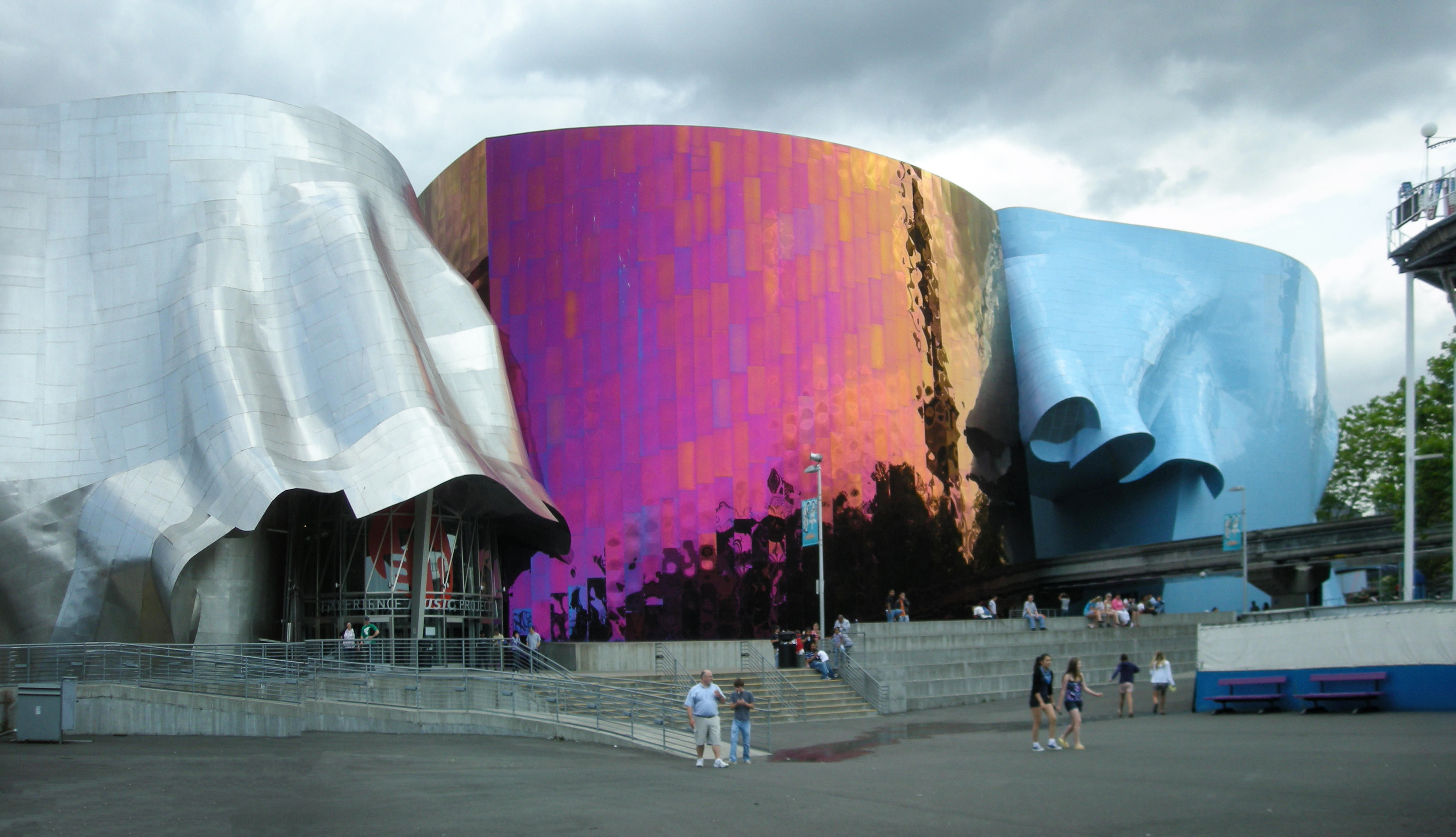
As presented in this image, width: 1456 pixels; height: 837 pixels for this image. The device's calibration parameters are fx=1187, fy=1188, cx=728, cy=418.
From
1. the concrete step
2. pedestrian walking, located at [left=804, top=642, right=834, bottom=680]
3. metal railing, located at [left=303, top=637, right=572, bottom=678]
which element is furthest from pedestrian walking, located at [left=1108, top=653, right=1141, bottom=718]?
metal railing, located at [left=303, top=637, right=572, bottom=678]

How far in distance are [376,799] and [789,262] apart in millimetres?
28997

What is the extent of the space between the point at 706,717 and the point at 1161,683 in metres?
10.1

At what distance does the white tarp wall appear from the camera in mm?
18203

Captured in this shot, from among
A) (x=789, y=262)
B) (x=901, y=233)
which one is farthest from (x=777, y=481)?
(x=901, y=233)

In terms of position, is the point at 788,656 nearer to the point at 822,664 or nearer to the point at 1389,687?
the point at 822,664

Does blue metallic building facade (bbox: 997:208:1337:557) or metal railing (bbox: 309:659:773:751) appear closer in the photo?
metal railing (bbox: 309:659:773:751)

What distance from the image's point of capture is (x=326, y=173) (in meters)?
32.4

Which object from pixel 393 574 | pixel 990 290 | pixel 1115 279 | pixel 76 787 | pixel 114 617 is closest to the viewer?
pixel 76 787

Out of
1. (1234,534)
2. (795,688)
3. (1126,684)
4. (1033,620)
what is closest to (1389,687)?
(1126,684)

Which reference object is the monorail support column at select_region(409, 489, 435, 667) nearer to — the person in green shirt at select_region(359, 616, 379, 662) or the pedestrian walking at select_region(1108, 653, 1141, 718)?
the person in green shirt at select_region(359, 616, 379, 662)

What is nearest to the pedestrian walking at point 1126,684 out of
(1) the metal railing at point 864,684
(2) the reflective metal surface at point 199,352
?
(1) the metal railing at point 864,684

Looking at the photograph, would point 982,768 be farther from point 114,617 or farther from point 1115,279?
point 1115,279

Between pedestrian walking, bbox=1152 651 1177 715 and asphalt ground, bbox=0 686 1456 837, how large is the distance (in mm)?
2662

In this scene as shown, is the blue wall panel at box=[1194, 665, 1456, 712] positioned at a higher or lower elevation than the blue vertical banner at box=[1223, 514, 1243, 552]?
lower
